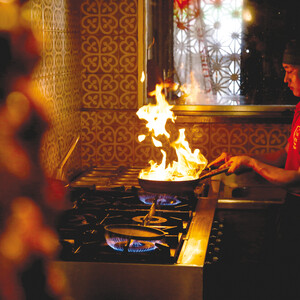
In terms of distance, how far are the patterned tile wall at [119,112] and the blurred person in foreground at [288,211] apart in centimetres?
82

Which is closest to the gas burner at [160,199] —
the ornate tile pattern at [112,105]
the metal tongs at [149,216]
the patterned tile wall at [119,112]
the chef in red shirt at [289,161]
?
the metal tongs at [149,216]

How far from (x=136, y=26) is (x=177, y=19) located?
0.94 ft

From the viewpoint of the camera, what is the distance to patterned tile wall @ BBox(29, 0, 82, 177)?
227cm

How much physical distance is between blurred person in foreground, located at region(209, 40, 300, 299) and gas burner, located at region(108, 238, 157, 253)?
1.95ft

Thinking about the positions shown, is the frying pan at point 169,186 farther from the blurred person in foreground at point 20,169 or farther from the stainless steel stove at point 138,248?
the blurred person in foreground at point 20,169

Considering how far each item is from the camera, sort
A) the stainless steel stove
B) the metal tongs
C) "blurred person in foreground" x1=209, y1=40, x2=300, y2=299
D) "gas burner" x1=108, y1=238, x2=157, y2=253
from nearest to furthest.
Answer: the stainless steel stove
"gas burner" x1=108, y1=238, x2=157, y2=253
the metal tongs
"blurred person in foreground" x1=209, y1=40, x2=300, y2=299

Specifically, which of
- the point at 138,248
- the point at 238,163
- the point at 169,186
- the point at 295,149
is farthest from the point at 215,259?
the point at 295,149

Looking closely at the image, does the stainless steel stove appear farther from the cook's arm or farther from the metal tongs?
the cook's arm

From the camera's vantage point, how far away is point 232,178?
8.86 feet

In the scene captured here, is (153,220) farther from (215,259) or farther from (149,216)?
(215,259)

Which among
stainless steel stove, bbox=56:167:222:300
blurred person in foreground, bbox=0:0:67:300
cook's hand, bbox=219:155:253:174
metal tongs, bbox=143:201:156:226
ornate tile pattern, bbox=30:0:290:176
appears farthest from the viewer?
ornate tile pattern, bbox=30:0:290:176

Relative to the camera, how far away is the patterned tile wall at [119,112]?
9.94ft

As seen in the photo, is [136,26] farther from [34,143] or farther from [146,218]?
[34,143]

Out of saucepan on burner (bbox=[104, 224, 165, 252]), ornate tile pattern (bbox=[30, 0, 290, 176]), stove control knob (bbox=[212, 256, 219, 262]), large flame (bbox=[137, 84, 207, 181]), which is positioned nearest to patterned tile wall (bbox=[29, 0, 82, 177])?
ornate tile pattern (bbox=[30, 0, 290, 176])
